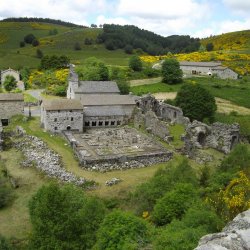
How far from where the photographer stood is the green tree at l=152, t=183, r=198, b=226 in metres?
24.9

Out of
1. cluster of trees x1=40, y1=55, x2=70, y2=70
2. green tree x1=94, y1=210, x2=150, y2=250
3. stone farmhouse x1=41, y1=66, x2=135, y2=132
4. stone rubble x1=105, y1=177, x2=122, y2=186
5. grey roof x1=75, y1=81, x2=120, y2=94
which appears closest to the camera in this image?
green tree x1=94, y1=210, x2=150, y2=250

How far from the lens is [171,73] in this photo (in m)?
85.8

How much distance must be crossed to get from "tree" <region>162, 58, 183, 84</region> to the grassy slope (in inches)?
1305

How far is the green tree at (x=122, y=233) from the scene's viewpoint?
63.5 ft

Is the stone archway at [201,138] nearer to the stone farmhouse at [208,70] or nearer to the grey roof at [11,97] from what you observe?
the grey roof at [11,97]

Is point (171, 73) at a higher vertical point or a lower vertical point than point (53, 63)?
lower

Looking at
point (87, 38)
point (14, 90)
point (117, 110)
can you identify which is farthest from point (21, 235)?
point (87, 38)

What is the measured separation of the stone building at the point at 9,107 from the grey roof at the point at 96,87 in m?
10.3

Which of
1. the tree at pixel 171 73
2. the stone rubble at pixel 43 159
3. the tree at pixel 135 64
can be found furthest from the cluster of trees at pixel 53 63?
the stone rubble at pixel 43 159

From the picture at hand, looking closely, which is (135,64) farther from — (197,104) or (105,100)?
(197,104)

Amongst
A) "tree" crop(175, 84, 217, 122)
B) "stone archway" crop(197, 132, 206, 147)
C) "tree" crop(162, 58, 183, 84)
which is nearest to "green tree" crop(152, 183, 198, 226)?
"stone archway" crop(197, 132, 206, 147)

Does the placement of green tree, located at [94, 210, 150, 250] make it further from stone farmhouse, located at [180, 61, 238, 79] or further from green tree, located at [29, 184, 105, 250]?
stone farmhouse, located at [180, 61, 238, 79]

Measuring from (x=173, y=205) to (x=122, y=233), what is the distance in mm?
6267

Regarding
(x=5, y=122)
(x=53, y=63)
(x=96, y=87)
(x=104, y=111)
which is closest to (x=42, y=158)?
(x=104, y=111)
